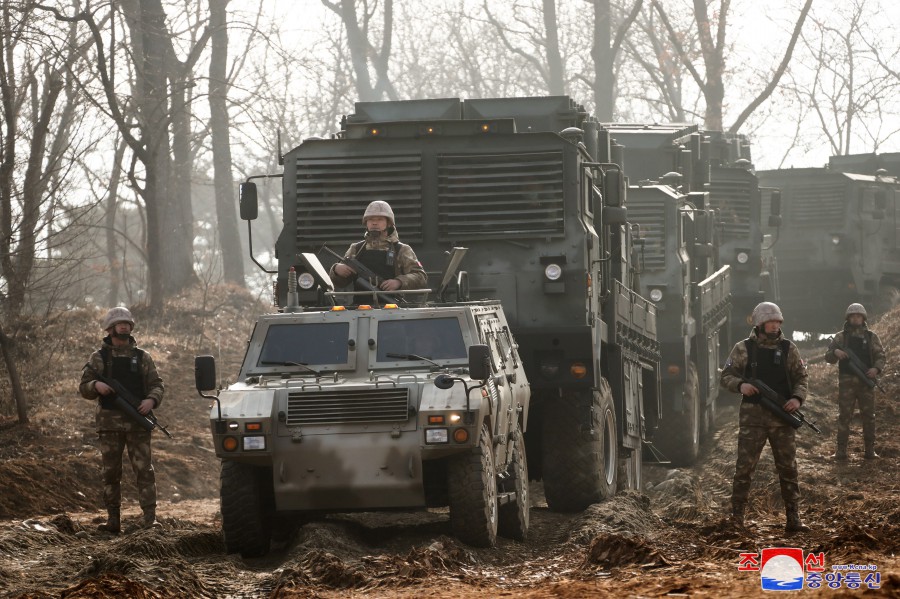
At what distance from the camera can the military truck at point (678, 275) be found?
18.9 m

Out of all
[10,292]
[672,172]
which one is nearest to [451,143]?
[672,172]

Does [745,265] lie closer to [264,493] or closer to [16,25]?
[16,25]

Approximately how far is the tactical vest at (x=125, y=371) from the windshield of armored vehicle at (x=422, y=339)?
268 cm

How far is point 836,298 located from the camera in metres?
30.3

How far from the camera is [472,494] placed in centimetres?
1096

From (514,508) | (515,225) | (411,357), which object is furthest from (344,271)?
(514,508)

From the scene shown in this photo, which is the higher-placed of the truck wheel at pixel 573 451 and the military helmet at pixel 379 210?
the military helmet at pixel 379 210

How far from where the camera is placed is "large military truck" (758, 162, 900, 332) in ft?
98.8

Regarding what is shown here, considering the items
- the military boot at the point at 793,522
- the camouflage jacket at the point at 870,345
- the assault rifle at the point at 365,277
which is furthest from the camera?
the camouflage jacket at the point at 870,345

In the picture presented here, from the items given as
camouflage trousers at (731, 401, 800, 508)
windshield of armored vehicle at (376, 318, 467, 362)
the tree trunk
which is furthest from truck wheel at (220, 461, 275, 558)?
the tree trunk

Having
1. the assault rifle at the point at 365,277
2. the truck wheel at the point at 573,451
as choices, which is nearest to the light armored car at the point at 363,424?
the assault rifle at the point at 365,277

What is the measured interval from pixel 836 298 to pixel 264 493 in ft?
68.6

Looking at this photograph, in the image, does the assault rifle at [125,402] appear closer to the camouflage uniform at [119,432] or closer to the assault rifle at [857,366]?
the camouflage uniform at [119,432]

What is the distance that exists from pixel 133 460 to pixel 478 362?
13.2ft
